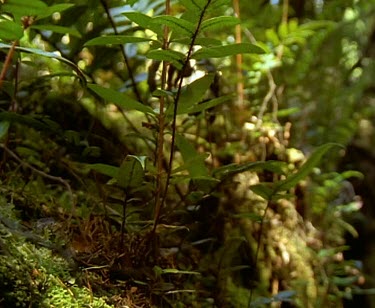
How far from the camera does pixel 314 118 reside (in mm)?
2918

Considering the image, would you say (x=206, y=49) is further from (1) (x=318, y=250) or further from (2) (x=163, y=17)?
(1) (x=318, y=250)

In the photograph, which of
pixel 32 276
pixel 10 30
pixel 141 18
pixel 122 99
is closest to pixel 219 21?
pixel 141 18

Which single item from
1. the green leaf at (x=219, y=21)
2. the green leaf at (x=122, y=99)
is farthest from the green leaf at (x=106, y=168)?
the green leaf at (x=219, y=21)

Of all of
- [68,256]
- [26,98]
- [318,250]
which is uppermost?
[26,98]

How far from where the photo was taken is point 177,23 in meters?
0.93

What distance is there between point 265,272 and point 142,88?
94 centimetres

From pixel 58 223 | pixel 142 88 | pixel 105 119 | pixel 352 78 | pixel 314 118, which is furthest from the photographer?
pixel 352 78

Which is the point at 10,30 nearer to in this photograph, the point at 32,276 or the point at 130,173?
the point at 130,173

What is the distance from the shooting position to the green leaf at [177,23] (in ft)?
2.98

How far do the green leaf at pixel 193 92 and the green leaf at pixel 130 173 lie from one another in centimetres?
18

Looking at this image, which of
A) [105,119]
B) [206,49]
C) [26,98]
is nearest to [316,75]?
[105,119]

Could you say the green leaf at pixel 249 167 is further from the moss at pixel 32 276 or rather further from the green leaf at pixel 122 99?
the moss at pixel 32 276

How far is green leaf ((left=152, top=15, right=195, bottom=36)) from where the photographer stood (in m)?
0.91

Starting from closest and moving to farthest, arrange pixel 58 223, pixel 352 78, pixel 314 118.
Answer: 1. pixel 58 223
2. pixel 314 118
3. pixel 352 78
